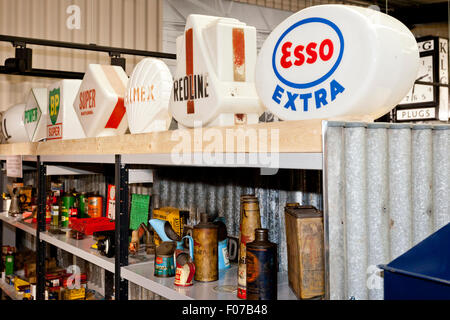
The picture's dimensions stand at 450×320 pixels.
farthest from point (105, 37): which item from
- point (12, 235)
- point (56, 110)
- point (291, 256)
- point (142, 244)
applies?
point (291, 256)

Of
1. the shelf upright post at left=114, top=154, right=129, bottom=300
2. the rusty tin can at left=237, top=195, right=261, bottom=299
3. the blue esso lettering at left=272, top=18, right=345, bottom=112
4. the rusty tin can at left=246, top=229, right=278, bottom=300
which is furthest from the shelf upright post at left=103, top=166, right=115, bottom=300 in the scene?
the blue esso lettering at left=272, top=18, right=345, bottom=112

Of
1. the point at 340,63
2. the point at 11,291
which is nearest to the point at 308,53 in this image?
the point at 340,63

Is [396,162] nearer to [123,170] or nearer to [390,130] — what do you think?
[390,130]

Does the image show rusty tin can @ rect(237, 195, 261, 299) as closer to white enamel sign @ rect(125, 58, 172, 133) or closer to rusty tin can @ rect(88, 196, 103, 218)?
white enamel sign @ rect(125, 58, 172, 133)

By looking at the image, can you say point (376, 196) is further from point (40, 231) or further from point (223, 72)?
point (40, 231)

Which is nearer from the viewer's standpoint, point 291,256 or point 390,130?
point 390,130

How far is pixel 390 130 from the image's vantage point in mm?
1266

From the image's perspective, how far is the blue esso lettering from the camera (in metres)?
1.16

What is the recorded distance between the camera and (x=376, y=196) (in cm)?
120

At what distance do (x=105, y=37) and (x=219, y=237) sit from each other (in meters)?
4.43

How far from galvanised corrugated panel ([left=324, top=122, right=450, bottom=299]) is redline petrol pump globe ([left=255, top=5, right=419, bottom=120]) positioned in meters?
0.07

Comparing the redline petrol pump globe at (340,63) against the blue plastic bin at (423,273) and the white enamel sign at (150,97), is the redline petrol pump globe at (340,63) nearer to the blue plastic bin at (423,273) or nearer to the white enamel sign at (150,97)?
the blue plastic bin at (423,273)

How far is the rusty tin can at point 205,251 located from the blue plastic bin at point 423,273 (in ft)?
2.48

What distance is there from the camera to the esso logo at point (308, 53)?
1.16 meters
